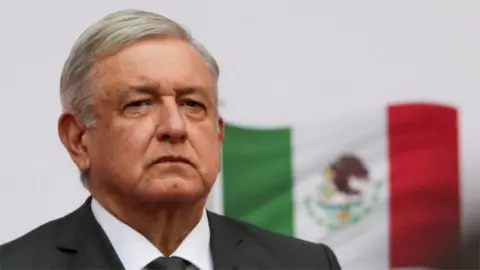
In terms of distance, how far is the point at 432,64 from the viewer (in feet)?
5.51

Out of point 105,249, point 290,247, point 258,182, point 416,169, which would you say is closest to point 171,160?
point 105,249

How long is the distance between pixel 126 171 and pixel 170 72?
137 millimetres

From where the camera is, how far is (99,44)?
1015mm

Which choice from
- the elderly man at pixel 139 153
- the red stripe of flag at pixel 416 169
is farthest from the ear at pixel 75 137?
the red stripe of flag at pixel 416 169

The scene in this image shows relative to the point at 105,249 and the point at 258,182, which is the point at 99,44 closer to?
the point at 105,249

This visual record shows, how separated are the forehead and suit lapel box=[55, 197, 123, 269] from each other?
0.59ft

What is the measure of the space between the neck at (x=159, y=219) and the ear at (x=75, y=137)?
75 mm

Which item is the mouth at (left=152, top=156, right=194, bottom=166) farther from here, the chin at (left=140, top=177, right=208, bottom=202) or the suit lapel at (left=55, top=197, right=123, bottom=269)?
the suit lapel at (left=55, top=197, right=123, bottom=269)

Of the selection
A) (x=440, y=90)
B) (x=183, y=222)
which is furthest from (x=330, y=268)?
(x=440, y=90)

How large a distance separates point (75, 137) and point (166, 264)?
22 cm

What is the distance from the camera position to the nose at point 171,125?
987 millimetres

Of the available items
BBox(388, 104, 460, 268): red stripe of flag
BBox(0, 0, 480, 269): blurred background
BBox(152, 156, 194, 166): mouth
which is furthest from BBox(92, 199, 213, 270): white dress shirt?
BBox(388, 104, 460, 268): red stripe of flag

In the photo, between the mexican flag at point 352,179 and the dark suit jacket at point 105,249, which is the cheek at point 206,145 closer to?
the dark suit jacket at point 105,249

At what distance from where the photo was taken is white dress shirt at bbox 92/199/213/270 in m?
1.00
